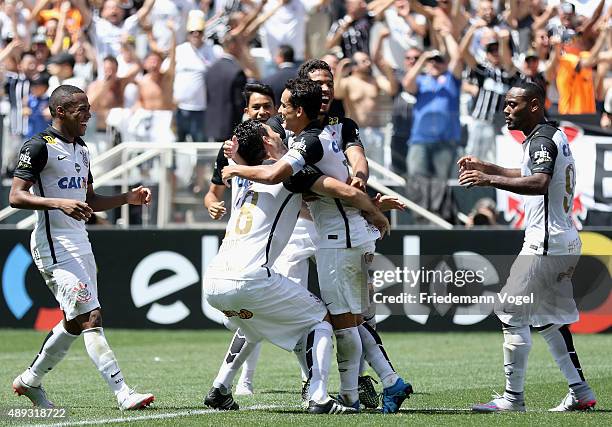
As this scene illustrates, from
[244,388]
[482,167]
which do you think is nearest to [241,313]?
[482,167]

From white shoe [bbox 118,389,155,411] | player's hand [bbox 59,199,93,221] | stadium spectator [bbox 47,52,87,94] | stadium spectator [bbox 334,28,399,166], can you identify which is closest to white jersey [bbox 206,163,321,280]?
player's hand [bbox 59,199,93,221]

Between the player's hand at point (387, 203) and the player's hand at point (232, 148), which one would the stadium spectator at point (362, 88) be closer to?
the player's hand at point (387, 203)

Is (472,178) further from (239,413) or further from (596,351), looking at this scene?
(596,351)

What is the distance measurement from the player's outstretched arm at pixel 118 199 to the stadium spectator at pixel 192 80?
7455 mm

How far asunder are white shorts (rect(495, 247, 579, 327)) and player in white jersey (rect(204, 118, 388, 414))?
1214mm

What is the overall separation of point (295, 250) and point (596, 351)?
204 inches

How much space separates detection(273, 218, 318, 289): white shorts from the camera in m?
10.1

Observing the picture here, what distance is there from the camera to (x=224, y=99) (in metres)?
17.2

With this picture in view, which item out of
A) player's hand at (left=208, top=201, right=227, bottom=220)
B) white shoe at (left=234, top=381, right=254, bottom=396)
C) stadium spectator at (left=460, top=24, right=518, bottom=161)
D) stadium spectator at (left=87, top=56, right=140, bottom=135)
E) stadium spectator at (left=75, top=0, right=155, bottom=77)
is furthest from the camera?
stadium spectator at (left=75, top=0, right=155, bottom=77)

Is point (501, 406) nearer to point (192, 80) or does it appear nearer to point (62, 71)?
point (192, 80)

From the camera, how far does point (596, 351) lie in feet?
45.5

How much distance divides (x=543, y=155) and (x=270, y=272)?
2084mm

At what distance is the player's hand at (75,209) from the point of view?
8.69 meters

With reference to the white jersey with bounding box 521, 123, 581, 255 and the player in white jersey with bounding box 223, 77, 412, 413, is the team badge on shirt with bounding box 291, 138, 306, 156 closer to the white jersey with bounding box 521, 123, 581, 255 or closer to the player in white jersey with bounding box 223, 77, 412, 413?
the player in white jersey with bounding box 223, 77, 412, 413
